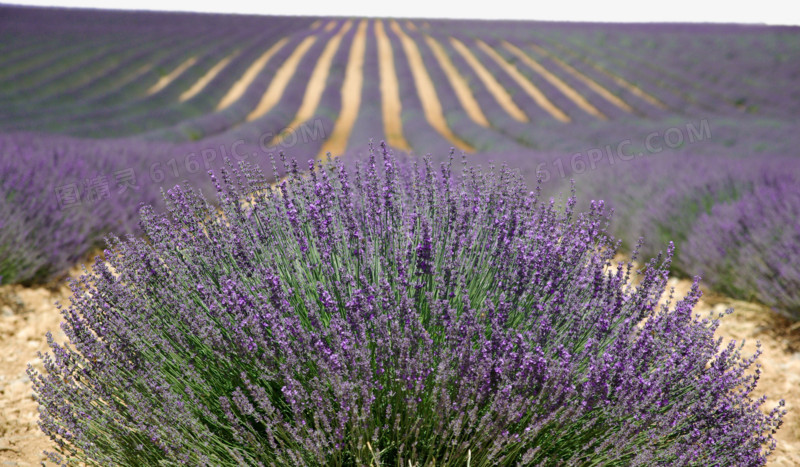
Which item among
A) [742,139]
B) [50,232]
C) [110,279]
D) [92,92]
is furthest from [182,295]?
[92,92]

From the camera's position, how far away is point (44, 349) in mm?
3332

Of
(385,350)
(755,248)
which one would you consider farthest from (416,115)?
(385,350)

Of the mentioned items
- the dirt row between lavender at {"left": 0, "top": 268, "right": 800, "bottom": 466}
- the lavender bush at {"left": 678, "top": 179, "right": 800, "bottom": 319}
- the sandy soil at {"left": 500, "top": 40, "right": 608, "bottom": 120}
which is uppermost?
the sandy soil at {"left": 500, "top": 40, "right": 608, "bottom": 120}

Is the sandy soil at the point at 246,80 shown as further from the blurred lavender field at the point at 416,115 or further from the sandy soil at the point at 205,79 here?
the sandy soil at the point at 205,79

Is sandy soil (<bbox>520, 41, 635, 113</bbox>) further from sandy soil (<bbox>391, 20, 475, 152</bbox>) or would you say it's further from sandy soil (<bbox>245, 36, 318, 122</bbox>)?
sandy soil (<bbox>245, 36, 318, 122</bbox>)

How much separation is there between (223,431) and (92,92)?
2257 centimetres

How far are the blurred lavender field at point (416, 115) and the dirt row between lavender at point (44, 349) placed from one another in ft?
0.53

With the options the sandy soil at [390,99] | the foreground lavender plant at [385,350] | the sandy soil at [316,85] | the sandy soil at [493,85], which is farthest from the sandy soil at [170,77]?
the foreground lavender plant at [385,350]

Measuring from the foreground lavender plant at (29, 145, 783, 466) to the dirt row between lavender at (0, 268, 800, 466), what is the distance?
0.77 m

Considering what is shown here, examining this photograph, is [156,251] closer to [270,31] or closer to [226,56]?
[226,56]

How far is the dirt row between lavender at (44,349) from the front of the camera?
2395 mm

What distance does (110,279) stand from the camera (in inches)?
74.7

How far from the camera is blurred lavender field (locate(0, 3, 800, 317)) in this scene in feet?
14.5

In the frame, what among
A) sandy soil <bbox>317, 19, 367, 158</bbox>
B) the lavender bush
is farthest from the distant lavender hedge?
sandy soil <bbox>317, 19, 367, 158</bbox>
